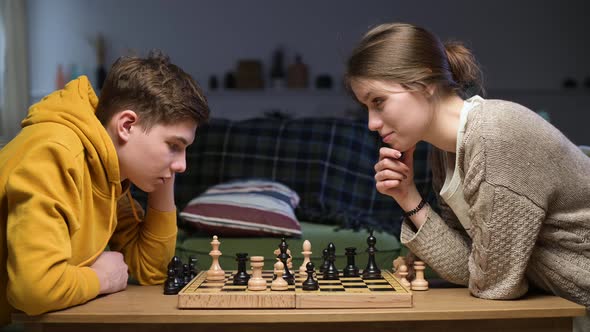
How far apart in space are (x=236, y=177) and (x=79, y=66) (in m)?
1.84

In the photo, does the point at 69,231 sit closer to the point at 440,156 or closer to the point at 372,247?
the point at 372,247

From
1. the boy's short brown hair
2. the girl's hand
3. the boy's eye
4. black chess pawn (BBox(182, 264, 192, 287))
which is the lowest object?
black chess pawn (BBox(182, 264, 192, 287))

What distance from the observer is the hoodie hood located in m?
1.56

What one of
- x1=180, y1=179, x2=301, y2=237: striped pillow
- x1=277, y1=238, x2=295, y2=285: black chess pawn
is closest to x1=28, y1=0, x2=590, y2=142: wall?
x1=180, y1=179, x2=301, y2=237: striped pillow

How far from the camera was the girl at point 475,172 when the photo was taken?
1.52 metres

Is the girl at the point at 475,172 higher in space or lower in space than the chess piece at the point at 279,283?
higher

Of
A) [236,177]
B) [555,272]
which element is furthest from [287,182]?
[555,272]

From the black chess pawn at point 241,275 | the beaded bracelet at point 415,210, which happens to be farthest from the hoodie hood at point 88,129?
the beaded bracelet at point 415,210

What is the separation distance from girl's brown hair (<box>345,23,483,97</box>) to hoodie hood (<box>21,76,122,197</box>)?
598mm

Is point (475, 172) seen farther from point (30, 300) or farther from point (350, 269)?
point (30, 300)

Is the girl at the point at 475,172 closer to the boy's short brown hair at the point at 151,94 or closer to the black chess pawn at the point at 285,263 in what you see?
the black chess pawn at the point at 285,263

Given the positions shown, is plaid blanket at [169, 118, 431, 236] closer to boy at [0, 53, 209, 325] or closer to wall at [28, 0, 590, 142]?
wall at [28, 0, 590, 142]

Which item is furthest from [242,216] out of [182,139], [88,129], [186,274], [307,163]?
[88,129]

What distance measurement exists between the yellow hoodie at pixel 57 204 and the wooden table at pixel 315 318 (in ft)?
0.19
